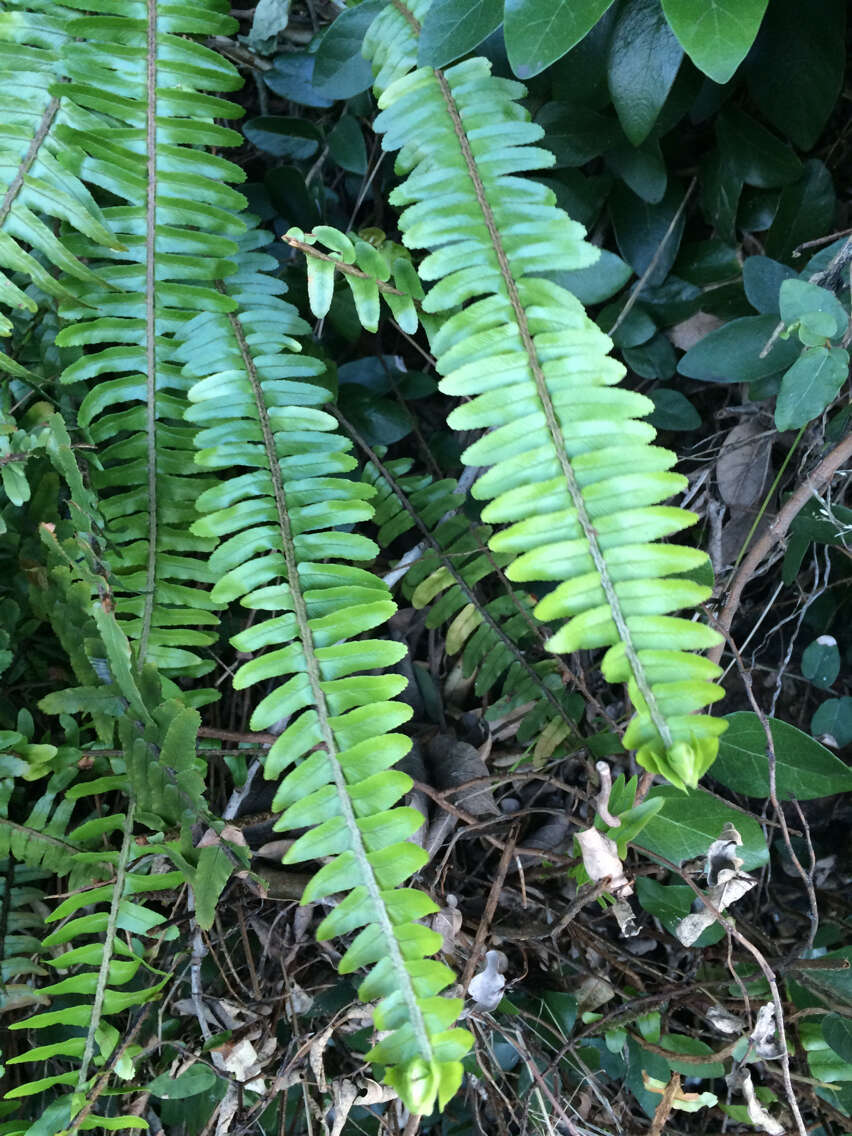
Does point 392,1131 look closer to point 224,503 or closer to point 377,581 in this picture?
point 377,581

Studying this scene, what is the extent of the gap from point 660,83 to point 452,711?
0.98 metres

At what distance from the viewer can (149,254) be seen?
1.14 m

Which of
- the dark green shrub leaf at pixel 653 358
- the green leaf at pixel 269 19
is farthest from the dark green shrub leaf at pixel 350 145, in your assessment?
the dark green shrub leaf at pixel 653 358

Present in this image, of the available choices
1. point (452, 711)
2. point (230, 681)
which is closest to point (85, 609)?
point (230, 681)

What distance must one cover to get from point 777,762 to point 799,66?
0.95 m

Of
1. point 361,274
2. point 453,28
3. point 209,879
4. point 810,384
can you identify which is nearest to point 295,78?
point 453,28

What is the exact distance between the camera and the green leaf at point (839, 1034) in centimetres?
115

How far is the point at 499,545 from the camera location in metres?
0.89

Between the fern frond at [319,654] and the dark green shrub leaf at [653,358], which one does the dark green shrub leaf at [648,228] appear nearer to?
the dark green shrub leaf at [653,358]

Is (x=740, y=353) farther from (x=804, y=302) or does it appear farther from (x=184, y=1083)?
(x=184, y=1083)

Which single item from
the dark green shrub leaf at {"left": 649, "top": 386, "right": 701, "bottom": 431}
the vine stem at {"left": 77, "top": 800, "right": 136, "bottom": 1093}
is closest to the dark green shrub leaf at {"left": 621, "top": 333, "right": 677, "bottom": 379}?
the dark green shrub leaf at {"left": 649, "top": 386, "right": 701, "bottom": 431}

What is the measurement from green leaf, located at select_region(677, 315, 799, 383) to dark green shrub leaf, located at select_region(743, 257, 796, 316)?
0.03 m

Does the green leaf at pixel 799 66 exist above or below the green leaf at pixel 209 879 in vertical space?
above

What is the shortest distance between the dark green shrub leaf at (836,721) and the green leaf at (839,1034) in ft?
1.34
